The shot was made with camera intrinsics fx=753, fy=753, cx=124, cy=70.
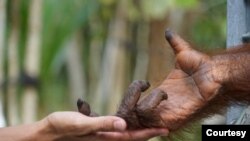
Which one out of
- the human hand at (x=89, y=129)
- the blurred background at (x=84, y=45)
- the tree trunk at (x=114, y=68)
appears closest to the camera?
the human hand at (x=89, y=129)

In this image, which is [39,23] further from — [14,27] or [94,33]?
[94,33]

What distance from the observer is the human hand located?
65.9 inches

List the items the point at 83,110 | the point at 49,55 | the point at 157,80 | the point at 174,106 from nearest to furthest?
the point at 83,110
the point at 174,106
the point at 157,80
the point at 49,55

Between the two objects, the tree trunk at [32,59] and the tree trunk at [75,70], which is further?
the tree trunk at [75,70]

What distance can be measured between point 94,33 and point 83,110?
4.08 metres

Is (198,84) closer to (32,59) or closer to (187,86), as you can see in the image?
(187,86)

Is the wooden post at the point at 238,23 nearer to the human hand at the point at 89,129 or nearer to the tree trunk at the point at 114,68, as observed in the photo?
the human hand at the point at 89,129

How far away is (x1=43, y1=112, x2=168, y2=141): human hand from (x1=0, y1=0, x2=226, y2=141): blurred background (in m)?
2.41

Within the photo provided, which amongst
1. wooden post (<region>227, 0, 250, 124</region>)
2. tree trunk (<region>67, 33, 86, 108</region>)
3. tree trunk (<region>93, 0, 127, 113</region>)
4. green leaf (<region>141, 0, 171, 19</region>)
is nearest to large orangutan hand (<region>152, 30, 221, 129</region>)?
wooden post (<region>227, 0, 250, 124</region>)

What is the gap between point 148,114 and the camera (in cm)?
181

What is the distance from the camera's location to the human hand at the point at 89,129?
1674mm

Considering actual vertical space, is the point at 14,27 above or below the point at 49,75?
above

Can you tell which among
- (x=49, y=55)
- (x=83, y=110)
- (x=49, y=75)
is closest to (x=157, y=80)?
(x=83, y=110)

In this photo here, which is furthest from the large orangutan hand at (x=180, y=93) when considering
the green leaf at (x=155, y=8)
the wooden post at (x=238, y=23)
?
the green leaf at (x=155, y=8)
